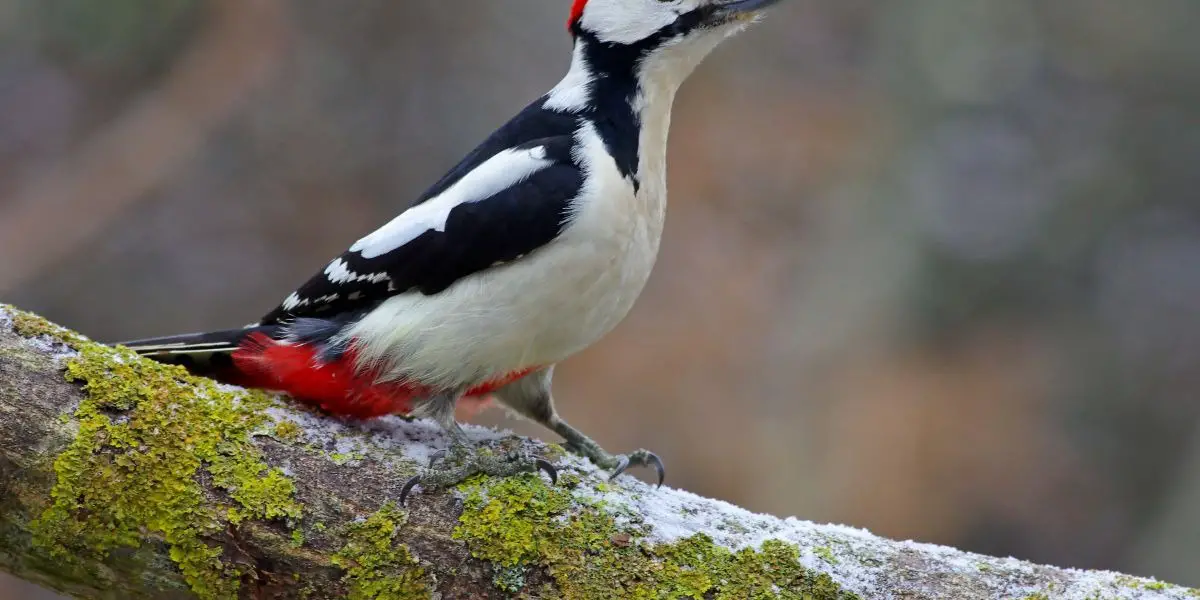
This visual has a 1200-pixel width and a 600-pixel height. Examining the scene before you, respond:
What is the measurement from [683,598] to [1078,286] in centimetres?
585

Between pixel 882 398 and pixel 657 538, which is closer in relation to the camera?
pixel 657 538

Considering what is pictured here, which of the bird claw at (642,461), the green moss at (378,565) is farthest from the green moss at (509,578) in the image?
the bird claw at (642,461)

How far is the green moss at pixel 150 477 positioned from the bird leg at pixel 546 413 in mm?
975

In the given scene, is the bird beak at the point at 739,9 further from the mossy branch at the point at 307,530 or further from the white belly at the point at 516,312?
the mossy branch at the point at 307,530

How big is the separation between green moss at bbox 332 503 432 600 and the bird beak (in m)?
1.66

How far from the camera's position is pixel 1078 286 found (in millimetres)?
7305

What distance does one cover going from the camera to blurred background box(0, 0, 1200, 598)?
7.02 metres

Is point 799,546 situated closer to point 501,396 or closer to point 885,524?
point 501,396

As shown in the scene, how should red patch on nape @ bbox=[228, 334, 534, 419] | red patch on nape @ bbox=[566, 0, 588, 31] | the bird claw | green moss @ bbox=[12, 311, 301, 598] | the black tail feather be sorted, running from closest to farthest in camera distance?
green moss @ bbox=[12, 311, 301, 598]
red patch on nape @ bbox=[228, 334, 534, 419]
the black tail feather
the bird claw
red patch on nape @ bbox=[566, 0, 588, 31]

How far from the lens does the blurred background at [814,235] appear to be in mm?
7023

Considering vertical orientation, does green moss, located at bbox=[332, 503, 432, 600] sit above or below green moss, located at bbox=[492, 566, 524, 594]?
below

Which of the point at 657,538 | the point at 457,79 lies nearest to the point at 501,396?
the point at 657,538

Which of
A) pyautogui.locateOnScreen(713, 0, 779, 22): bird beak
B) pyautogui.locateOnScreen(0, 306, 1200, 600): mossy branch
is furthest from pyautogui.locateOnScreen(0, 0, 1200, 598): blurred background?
pyautogui.locateOnScreen(0, 306, 1200, 600): mossy branch

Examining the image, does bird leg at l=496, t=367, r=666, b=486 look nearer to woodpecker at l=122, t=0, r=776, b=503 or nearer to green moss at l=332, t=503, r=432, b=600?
woodpecker at l=122, t=0, r=776, b=503
